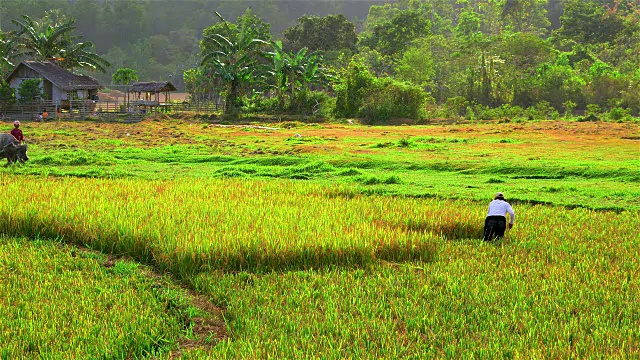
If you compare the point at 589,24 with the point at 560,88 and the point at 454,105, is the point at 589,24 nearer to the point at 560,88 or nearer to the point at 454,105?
the point at 560,88

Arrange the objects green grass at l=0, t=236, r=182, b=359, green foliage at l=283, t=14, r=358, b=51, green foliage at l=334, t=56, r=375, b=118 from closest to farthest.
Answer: green grass at l=0, t=236, r=182, b=359, green foliage at l=334, t=56, r=375, b=118, green foliage at l=283, t=14, r=358, b=51

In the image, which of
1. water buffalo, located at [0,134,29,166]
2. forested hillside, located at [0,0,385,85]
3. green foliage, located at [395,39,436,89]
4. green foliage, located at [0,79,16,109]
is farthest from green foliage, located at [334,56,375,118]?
forested hillside, located at [0,0,385,85]

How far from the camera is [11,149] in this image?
579 inches

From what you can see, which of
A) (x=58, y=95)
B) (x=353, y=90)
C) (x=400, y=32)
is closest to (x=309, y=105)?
(x=353, y=90)

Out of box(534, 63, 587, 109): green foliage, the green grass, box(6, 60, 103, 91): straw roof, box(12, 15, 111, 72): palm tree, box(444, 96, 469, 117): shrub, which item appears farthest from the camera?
box(534, 63, 587, 109): green foliage

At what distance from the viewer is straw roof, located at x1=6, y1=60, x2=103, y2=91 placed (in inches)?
1496

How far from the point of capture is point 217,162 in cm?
1747

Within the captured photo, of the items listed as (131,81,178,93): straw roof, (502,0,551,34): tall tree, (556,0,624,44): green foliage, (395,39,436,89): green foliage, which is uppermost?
(502,0,551,34): tall tree

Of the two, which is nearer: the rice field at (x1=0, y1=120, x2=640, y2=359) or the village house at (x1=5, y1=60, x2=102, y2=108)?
the rice field at (x1=0, y1=120, x2=640, y2=359)

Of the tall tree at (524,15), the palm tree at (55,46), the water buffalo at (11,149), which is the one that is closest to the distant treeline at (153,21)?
the tall tree at (524,15)

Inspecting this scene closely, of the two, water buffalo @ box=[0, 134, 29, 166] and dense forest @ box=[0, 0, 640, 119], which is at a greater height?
dense forest @ box=[0, 0, 640, 119]

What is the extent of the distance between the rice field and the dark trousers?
5.8 inches

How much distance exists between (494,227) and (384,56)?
4688cm

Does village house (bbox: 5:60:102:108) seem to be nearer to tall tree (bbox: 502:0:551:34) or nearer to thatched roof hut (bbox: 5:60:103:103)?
thatched roof hut (bbox: 5:60:103:103)
